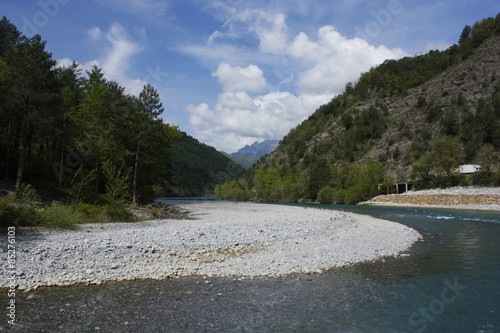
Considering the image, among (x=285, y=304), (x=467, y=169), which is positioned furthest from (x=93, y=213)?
(x=467, y=169)

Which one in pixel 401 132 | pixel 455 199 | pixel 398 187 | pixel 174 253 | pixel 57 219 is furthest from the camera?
pixel 401 132

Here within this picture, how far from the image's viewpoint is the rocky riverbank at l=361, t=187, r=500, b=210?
53.1 meters

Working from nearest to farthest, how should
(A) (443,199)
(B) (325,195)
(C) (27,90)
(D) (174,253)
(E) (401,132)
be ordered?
(D) (174,253)
(C) (27,90)
(A) (443,199)
(B) (325,195)
(E) (401,132)

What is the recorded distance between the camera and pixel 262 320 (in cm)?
773

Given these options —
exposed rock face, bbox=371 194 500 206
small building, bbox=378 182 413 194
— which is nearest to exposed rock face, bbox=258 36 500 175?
small building, bbox=378 182 413 194

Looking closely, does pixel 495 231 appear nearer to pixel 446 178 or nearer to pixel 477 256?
pixel 477 256

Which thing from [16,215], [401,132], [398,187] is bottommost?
[16,215]

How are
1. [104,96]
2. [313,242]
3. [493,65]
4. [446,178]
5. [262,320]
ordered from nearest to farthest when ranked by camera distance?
[262,320], [313,242], [104,96], [446,178], [493,65]

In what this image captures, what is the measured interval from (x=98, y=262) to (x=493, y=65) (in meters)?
150

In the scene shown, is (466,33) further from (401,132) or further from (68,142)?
(68,142)

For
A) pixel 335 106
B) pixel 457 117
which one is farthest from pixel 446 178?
pixel 335 106

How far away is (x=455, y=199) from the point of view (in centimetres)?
5922

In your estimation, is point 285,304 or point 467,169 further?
point 467,169

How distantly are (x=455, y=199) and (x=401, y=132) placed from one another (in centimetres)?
6523
